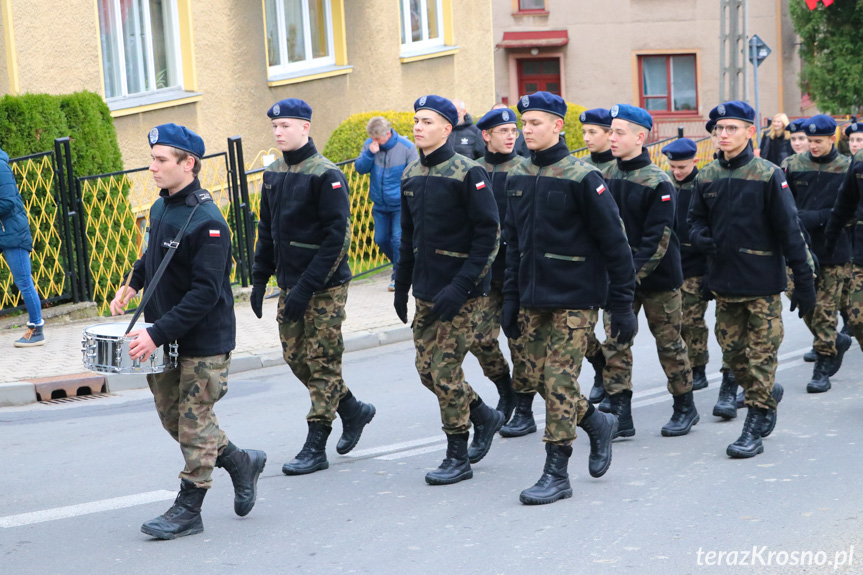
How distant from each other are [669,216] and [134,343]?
352 centimetres

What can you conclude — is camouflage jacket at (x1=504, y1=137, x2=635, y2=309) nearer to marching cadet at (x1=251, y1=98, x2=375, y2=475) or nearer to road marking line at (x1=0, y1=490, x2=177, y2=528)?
marching cadet at (x1=251, y1=98, x2=375, y2=475)

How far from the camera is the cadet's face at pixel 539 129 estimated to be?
6355 millimetres

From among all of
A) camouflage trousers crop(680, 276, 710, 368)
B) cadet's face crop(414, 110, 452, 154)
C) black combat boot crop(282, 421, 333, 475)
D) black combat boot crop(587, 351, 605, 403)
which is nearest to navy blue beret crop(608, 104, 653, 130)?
cadet's face crop(414, 110, 452, 154)

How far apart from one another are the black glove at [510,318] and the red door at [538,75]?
34.3 m

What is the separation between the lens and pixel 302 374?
7094mm

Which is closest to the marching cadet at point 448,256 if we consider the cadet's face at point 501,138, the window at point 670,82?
the cadet's face at point 501,138

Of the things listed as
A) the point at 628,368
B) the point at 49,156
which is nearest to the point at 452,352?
the point at 628,368

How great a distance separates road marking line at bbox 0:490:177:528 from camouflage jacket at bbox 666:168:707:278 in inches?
154

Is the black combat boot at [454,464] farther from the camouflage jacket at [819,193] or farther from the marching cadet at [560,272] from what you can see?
the camouflage jacket at [819,193]

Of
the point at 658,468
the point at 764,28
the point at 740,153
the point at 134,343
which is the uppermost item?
the point at 764,28

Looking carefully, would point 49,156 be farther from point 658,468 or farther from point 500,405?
point 658,468

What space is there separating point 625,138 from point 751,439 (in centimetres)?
192

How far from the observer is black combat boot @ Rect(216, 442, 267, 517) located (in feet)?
19.5

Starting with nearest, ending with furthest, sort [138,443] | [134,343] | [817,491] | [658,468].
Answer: [134,343], [817,491], [658,468], [138,443]
